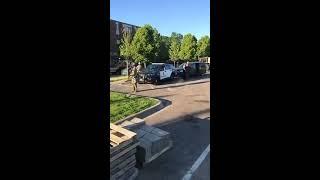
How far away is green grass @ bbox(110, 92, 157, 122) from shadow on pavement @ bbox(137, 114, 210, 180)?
159 centimetres

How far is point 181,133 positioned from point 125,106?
4.28 meters

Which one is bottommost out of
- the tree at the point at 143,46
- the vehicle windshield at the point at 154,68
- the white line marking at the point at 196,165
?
the white line marking at the point at 196,165

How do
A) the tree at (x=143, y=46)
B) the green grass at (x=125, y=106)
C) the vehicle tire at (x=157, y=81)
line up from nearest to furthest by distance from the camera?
1. the green grass at (x=125, y=106)
2. the vehicle tire at (x=157, y=81)
3. the tree at (x=143, y=46)

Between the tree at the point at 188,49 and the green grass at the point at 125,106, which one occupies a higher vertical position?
the tree at the point at 188,49

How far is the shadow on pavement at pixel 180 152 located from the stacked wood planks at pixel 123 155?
264 mm

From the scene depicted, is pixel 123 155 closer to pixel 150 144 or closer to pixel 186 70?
pixel 150 144

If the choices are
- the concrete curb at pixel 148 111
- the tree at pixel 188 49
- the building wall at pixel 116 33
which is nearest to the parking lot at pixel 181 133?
the concrete curb at pixel 148 111

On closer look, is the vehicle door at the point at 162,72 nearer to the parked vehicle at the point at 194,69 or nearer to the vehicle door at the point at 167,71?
the vehicle door at the point at 167,71

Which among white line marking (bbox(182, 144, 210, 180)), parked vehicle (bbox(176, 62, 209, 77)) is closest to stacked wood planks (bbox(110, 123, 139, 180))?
white line marking (bbox(182, 144, 210, 180))

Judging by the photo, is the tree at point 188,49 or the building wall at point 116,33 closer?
the building wall at point 116,33

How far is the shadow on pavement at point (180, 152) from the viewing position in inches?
254
